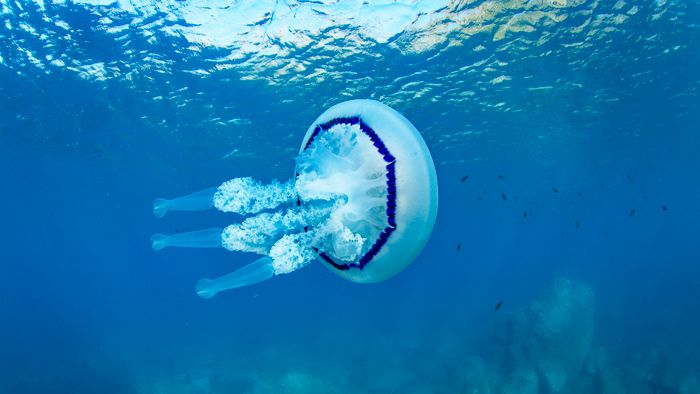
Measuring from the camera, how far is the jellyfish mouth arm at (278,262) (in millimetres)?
3217

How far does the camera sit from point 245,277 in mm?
3311

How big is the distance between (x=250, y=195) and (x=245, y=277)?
70 cm

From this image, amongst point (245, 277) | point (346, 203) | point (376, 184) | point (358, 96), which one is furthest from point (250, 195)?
point (358, 96)

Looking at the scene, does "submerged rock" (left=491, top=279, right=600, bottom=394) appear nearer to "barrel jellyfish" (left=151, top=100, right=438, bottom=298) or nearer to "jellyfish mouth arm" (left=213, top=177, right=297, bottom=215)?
"barrel jellyfish" (left=151, top=100, right=438, bottom=298)

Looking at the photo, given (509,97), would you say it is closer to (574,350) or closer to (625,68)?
(625,68)

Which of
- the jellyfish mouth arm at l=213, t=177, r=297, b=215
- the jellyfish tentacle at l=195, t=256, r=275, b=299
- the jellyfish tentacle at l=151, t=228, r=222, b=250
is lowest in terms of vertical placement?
Result: the jellyfish tentacle at l=195, t=256, r=275, b=299

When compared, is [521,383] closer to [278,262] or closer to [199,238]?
[278,262]

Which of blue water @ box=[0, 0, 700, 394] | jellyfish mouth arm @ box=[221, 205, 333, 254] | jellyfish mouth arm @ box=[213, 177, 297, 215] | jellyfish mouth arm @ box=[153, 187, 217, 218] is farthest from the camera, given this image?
blue water @ box=[0, 0, 700, 394]

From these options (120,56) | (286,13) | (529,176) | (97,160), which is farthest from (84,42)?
(529,176)

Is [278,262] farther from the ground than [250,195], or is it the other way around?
[250,195]

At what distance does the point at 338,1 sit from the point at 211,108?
6.28 meters

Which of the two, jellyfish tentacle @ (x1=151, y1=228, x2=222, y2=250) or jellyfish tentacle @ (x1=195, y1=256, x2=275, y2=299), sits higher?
jellyfish tentacle @ (x1=151, y1=228, x2=222, y2=250)

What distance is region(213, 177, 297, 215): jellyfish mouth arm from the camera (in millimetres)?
3562

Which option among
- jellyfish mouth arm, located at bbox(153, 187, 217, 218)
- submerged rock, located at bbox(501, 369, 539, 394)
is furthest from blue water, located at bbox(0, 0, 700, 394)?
jellyfish mouth arm, located at bbox(153, 187, 217, 218)
